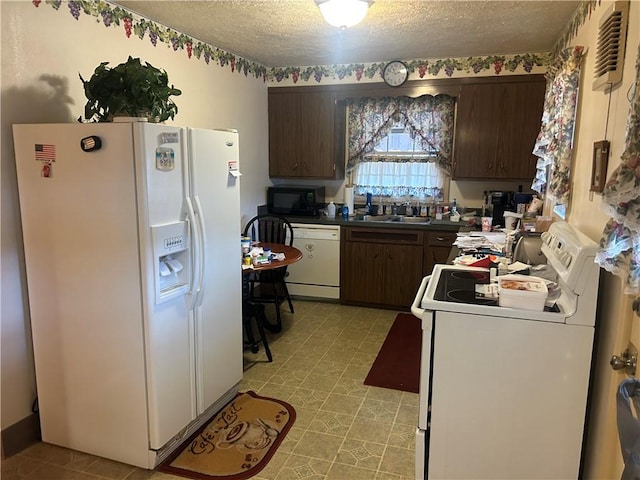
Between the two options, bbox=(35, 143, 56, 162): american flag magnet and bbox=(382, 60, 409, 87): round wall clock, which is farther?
bbox=(382, 60, 409, 87): round wall clock

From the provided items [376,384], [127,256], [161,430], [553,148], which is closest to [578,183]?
[553,148]

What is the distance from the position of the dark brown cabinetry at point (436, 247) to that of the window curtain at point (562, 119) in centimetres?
133

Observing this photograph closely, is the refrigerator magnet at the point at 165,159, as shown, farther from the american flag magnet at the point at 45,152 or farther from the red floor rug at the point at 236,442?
the red floor rug at the point at 236,442

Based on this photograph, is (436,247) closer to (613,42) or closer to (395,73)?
(395,73)

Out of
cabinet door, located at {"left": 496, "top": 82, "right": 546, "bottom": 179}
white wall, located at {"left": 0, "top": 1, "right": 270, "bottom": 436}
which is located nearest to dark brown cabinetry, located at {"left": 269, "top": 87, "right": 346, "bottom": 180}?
cabinet door, located at {"left": 496, "top": 82, "right": 546, "bottom": 179}

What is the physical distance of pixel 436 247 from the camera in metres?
4.34

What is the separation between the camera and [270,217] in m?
4.69

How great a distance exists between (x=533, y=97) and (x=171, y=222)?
3526 millimetres

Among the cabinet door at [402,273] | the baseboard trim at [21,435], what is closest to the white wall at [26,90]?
the baseboard trim at [21,435]

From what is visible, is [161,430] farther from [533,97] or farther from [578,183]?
[533,97]

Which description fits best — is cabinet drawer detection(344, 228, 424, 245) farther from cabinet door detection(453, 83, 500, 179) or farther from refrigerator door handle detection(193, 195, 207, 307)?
refrigerator door handle detection(193, 195, 207, 307)

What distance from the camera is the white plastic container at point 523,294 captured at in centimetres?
178

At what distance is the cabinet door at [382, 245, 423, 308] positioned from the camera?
175 inches

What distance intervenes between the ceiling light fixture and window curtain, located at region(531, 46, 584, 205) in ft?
3.93
